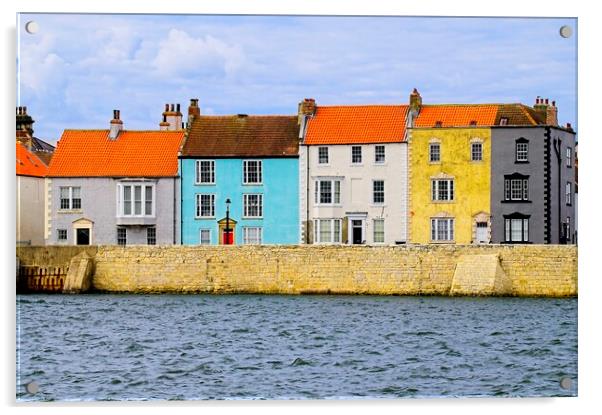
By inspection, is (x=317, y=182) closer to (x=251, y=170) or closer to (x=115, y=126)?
(x=251, y=170)

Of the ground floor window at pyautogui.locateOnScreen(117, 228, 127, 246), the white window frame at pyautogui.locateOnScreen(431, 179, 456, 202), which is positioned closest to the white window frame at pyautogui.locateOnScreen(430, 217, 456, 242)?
the white window frame at pyautogui.locateOnScreen(431, 179, 456, 202)

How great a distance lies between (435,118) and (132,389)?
1051 cm

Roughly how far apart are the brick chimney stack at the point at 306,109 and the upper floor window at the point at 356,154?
11.6 feet

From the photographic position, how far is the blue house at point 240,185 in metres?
26.6

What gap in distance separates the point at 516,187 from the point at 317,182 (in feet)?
11.1

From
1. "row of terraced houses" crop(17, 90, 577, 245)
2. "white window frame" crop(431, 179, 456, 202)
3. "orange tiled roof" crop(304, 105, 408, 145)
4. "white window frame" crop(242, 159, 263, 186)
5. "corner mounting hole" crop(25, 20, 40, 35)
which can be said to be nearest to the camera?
"corner mounting hole" crop(25, 20, 40, 35)

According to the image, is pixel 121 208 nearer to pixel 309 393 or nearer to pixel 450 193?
pixel 450 193

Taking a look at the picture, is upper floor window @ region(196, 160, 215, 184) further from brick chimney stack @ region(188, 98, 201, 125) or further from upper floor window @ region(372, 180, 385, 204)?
brick chimney stack @ region(188, 98, 201, 125)

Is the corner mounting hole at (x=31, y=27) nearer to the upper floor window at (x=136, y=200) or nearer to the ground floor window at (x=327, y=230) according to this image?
the upper floor window at (x=136, y=200)

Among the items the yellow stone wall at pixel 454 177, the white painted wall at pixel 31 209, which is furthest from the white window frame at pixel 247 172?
the white painted wall at pixel 31 209

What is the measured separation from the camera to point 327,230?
1057 inches

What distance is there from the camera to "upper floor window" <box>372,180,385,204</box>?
26391 mm

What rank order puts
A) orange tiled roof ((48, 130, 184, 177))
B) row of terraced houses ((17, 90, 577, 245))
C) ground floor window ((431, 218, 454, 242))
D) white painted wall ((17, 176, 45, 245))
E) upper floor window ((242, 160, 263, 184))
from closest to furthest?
white painted wall ((17, 176, 45, 245)), orange tiled roof ((48, 130, 184, 177)), row of terraced houses ((17, 90, 577, 245)), ground floor window ((431, 218, 454, 242)), upper floor window ((242, 160, 263, 184))
